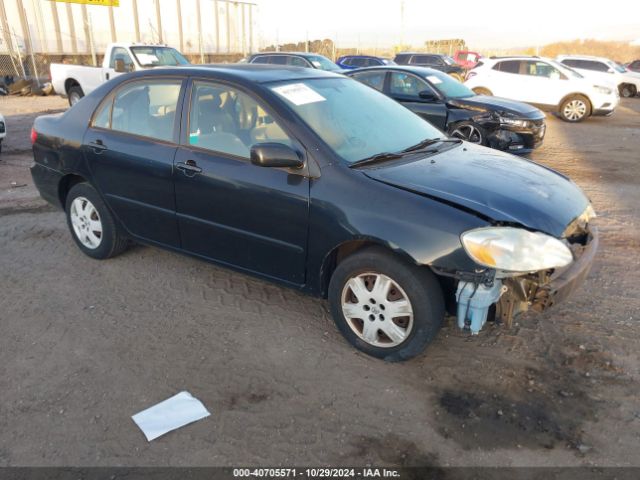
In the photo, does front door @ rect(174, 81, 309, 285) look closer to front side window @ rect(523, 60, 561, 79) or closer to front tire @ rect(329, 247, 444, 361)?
front tire @ rect(329, 247, 444, 361)

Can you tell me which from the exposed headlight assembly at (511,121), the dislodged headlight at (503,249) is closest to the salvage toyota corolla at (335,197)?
the dislodged headlight at (503,249)

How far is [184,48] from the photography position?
37719 millimetres

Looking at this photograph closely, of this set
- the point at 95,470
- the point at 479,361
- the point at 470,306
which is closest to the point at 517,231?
the point at 470,306

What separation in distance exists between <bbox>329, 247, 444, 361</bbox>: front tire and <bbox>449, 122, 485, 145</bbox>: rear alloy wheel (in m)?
6.14

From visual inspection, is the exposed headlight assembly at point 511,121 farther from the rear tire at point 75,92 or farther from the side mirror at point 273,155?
the rear tire at point 75,92

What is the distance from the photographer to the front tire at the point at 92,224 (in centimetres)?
447

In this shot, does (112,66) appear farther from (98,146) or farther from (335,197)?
(335,197)

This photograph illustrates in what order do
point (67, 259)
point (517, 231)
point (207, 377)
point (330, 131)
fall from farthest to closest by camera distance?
point (67, 259) → point (330, 131) → point (207, 377) → point (517, 231)

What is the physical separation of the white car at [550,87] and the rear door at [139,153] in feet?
40.1

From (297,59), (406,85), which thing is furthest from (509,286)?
(297,59)

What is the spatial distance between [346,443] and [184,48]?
130 feet

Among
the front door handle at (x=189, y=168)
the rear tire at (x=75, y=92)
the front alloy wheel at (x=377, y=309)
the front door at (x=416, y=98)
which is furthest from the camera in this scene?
the rear tire at (x=75, y=92)

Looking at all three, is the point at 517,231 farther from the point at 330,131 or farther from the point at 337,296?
the point at 330,131

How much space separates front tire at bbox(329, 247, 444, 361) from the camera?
296 centimetres
